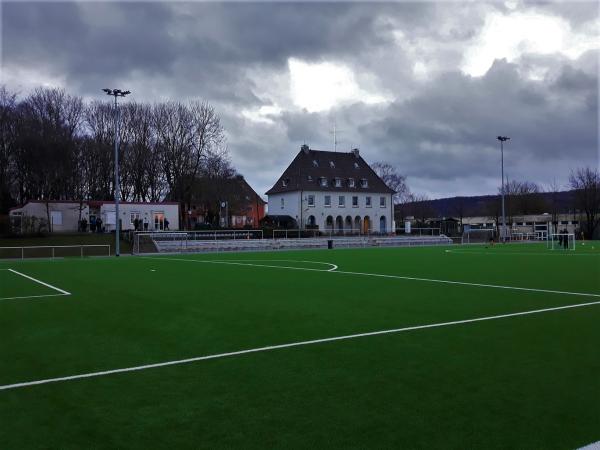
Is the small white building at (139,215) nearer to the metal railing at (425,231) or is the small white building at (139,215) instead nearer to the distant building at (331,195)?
the distant building at (331,195)

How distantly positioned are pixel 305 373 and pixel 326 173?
7638 centimetres

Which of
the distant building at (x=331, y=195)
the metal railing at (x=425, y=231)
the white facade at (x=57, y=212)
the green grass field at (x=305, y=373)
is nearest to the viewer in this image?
the green grass field at (x=305, y=373)

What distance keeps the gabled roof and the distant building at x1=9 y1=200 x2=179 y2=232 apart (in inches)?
999

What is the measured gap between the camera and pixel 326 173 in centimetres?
8169

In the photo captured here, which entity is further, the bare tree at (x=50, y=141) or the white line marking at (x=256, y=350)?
the bare tree at (x=50, y=141)

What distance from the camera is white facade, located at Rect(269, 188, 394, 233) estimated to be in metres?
77.9

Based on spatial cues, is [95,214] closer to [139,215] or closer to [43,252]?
[139,215]

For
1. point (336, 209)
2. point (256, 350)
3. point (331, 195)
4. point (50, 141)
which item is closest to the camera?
point (256, 350)

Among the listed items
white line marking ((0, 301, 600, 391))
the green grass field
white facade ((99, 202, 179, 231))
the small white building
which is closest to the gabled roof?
white facade ((99, 202, 179, 231))

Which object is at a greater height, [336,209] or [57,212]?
[336,209]

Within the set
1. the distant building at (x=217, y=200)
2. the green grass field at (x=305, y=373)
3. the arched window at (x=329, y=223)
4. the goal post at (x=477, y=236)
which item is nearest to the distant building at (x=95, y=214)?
the distant building at (x=217, y=200)

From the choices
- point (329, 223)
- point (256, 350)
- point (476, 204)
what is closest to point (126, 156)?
point (329, 223)

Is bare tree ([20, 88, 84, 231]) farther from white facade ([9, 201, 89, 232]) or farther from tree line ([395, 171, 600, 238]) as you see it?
tree line ([395, 171, 600, 238])

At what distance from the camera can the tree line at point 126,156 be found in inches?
2251
